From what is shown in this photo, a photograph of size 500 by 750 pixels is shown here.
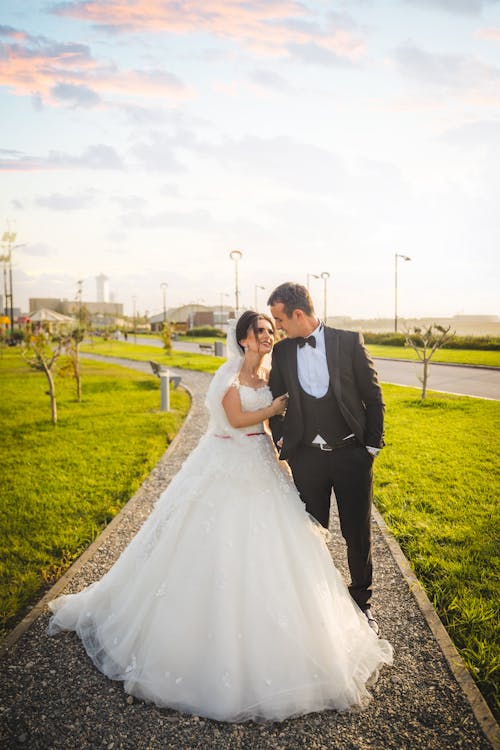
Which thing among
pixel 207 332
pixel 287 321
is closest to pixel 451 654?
pixel 287 321

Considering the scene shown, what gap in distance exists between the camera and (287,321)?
12.0ft

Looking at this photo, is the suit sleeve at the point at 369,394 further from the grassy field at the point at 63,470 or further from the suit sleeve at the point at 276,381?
the grassy field at the point at 63,470

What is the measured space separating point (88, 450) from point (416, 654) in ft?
24.5

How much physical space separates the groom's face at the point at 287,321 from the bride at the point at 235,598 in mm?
88

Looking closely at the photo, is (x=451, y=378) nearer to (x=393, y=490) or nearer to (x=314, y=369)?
(x=393, y=490)

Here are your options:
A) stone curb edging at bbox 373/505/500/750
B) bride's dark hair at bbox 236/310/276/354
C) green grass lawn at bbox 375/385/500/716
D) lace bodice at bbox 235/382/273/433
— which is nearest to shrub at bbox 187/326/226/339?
green grass lawn at bbox 375/385/500/716

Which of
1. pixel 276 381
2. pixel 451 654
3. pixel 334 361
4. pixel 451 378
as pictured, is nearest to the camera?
pixel 451 654

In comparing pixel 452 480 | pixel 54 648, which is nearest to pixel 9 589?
pixel 54 648

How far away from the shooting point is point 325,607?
310 centimetres

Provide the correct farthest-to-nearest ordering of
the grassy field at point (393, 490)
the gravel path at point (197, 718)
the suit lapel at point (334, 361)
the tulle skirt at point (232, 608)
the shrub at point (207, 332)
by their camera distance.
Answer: the shrub at point (207, 332) < the grassy field at point (393, 490) < the suit lapel at point (334, 361) < the tulle skirt at point (232, 608) < the gravel path at point (197, 718)

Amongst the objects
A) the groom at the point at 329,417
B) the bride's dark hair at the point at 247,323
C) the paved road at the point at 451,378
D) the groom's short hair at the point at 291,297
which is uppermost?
the groom's short hair at the point at 291,297

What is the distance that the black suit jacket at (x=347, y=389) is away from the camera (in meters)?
3.54

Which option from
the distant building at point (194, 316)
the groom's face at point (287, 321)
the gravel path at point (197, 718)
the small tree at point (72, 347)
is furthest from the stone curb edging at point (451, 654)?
the distant building at point (194, 316)

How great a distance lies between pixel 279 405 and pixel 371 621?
1797mm
